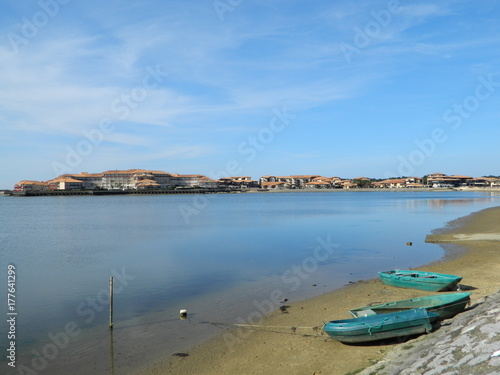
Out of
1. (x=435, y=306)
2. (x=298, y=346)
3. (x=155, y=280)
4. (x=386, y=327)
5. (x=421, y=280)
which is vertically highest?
(x=435, y=306)

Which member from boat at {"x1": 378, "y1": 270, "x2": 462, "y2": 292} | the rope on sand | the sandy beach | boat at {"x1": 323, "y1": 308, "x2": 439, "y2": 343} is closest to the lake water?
the rope on sand

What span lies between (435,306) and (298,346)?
405 centimetres

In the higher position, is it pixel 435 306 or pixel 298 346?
pixel 435 306

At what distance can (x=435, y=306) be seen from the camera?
11641 mm

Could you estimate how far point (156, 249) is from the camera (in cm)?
3189

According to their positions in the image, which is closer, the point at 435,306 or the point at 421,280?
the point at 435,306

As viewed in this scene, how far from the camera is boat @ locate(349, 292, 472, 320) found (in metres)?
11.8

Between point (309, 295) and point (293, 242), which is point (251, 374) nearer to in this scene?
point (309, 295)

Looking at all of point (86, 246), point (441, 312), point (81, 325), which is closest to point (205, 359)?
point (81, 325)

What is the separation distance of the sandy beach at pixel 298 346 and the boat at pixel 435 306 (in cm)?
139

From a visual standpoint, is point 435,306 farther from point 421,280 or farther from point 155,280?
point 155,280

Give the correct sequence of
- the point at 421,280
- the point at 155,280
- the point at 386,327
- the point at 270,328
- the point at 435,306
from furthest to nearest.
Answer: the point at 155,280, the point at 421,280, the point at 270,328, the point at 435,306, the point at 386,327

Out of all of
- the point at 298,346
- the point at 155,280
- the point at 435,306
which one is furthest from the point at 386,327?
the point at 155,280

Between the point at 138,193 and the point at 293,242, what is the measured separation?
6564 inches
